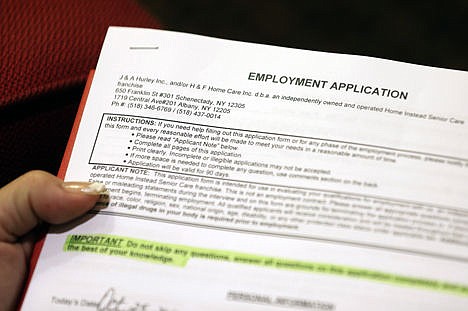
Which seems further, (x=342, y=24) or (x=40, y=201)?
(x=342, y=24)

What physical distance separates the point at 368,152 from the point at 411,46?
2.02 feet

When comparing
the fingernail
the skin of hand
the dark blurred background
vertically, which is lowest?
the skin of hand

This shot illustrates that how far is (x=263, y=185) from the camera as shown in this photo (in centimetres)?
52

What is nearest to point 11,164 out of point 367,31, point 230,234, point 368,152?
point 230,234

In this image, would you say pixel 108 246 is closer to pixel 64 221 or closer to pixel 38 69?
pixel 64 221

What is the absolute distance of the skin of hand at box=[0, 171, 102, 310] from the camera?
51cm

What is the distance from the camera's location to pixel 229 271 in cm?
49

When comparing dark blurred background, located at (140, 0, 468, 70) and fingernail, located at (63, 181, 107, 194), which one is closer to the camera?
fingernail, located at (63, 181, 107, 194)

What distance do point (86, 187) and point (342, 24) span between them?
2.39ft

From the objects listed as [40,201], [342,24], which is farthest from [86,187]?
[342,24]

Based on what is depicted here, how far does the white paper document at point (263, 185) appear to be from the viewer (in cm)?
49

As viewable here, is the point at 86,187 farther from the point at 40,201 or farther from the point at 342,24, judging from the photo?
the point at 342,24

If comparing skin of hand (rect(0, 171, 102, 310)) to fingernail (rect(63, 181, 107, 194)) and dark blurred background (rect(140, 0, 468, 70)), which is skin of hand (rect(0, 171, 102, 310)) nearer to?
fingernail (rect(63, 181, 107, 194))

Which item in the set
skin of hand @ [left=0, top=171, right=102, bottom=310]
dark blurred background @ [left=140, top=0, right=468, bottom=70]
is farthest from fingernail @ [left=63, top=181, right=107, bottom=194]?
dark blurred background @ [left=140, top=0, right=468, bottom=70]
